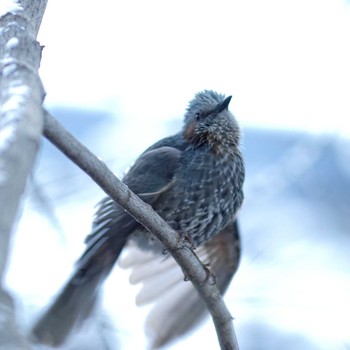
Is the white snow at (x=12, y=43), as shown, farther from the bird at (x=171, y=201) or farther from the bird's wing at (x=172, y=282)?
the bird's wing at (x=172, y=282)

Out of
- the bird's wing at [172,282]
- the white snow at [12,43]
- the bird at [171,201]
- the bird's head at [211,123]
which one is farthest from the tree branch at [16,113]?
the bird's wing at [172,282]

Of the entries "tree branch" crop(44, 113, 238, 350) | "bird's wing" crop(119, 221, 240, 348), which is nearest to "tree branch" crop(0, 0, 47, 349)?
"tree branch" crop(44, 113, 238, 350)

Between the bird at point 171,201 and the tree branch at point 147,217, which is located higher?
the bird at point 171,201

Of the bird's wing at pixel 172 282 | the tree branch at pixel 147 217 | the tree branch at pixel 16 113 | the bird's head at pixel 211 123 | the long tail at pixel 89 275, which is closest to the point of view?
the tree branch at pixel 16 113

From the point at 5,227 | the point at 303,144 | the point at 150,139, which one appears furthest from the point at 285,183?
the point at 5,227

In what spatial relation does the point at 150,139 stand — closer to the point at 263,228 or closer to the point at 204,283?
the point at 263,228

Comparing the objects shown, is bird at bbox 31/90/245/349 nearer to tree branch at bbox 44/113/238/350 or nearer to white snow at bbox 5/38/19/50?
tree branch at bbox 44/113/238/350
